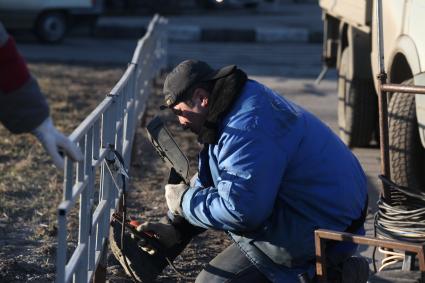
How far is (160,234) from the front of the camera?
4.29 m

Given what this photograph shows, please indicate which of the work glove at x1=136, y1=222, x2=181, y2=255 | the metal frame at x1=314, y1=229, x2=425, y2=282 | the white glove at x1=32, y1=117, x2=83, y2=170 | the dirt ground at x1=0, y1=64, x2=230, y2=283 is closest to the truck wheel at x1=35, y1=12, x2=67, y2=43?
the dirt ground at x1=0, y1=64, x2=230, y2=283

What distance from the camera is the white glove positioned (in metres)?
2.80

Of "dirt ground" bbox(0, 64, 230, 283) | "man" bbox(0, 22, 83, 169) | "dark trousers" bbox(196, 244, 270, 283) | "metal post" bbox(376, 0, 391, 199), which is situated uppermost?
"man" bbox(0, 22, 83, 169)

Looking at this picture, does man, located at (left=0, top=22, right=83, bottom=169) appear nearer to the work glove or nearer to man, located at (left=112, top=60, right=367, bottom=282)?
Answer: man, located at (left=112, top=60, right=367, bottom=282)

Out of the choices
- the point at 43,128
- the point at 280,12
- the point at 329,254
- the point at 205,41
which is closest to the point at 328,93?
the point at 205,41

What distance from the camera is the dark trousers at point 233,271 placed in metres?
4.08

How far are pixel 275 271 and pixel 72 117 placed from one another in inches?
231

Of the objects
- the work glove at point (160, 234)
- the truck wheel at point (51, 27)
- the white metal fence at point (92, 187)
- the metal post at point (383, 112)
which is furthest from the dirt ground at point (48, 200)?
the truck wheel at point (51, 27)

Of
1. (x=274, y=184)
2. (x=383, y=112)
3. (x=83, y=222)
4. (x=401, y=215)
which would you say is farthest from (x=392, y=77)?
(x=83, y=222)

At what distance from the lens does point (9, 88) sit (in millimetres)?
2703

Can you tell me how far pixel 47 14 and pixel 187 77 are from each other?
40.7ft

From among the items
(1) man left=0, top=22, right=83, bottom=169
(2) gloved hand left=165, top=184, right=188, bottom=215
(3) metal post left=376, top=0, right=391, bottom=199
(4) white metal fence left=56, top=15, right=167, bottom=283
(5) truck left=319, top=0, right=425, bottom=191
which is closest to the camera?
(1) man left=0, top=22, right=83, bottom=169

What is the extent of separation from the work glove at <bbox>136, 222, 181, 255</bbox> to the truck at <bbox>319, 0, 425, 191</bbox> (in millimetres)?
1572

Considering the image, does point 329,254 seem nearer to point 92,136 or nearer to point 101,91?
point 92,136
